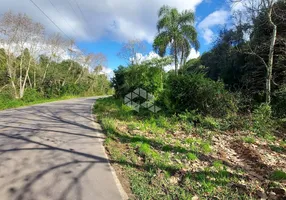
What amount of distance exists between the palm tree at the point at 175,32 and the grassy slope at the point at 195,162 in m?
9.32

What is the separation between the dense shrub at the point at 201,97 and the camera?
683 centimetres

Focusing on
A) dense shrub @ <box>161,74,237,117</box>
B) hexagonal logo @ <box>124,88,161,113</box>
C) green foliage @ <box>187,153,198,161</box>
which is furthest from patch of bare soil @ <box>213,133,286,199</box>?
hexagonal logo @ <box>124,88,161,113</box>

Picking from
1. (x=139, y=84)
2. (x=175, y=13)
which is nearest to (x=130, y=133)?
(x=139, y=84)

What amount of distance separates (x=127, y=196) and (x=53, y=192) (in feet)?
3.62

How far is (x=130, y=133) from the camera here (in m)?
5.18

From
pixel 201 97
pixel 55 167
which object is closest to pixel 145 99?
pixel 201 97

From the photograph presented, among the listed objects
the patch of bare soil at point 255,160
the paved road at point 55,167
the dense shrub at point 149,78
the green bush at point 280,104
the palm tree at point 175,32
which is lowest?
the patch of bare soil at point 255,160

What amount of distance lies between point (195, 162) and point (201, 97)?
162 inches

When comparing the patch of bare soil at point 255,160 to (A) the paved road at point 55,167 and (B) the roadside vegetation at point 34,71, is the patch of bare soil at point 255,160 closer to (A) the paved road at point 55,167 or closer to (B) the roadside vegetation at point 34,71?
(A) the paved road at point 55,167

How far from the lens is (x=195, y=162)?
3.39 meters

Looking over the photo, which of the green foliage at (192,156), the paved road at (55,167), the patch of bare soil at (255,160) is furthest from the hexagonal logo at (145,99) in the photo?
the green foliage at (192,156)

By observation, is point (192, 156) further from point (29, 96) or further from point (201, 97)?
point (29, 96)

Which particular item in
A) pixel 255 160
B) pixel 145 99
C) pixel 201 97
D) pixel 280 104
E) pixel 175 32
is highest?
pixel 175 32

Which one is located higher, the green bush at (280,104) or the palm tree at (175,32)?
the palm tree at (175,32)
